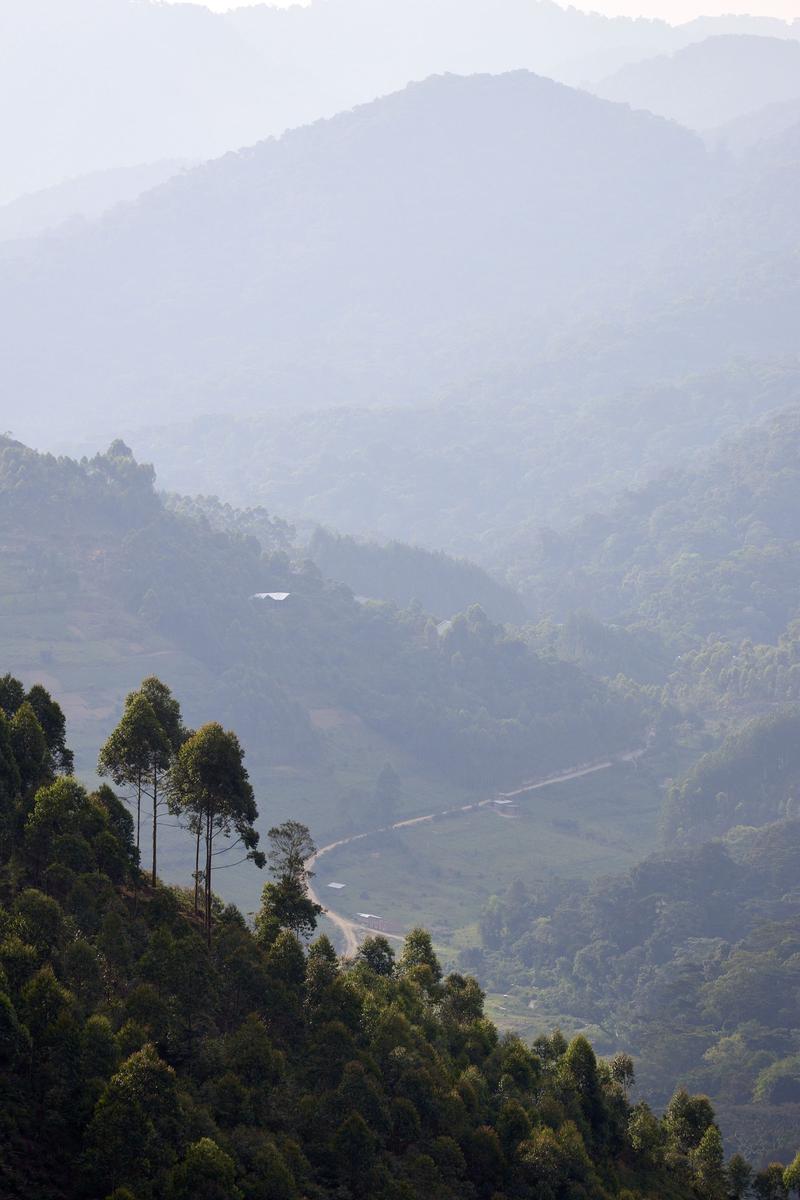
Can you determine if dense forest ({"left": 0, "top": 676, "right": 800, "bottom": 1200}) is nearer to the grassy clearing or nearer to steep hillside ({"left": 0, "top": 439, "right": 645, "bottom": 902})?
the grassy clearing

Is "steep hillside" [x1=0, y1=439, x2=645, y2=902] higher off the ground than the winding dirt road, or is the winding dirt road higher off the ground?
"steep hillside" [x1=0, y1=439, x2=645, y2=902]

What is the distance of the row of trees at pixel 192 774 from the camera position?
35.3 meters

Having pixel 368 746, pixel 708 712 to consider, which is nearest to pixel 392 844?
pixel 368 746

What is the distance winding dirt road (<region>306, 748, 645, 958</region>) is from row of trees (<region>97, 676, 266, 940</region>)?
42784 mm

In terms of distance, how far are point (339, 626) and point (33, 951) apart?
4335 inches

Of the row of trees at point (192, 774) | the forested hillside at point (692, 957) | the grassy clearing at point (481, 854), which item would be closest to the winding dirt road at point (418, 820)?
the grassy clearing at point (481, 854)

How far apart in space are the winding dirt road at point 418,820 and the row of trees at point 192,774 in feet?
140

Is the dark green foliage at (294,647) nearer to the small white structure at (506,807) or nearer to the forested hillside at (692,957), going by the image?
the small white structure at (506,807)

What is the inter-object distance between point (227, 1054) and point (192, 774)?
6.46 m

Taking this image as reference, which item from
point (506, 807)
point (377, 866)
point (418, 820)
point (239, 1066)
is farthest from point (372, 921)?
point (239, 1066)

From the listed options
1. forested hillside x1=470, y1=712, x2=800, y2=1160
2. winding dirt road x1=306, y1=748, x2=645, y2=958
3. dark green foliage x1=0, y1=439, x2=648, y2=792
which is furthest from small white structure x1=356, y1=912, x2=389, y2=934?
dark green foliage x1=0, y1=439, x2=648, y2=792

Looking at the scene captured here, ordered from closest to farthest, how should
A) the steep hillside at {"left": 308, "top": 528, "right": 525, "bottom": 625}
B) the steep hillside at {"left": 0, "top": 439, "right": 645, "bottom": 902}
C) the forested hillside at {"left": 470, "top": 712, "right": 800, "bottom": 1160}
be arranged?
the forested hillside at {"left": 470, "top": 712, "right": 800, "bottom": 1160} → the steep hillside at {"left": 0, "top": 439, "right": 645, "bottom": 902} → the steep hillside at {"left": 308, "top": 528, "right": 525, "bottom": 625}

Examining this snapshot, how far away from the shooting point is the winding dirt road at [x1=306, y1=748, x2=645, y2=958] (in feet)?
295

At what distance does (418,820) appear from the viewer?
114625mm
